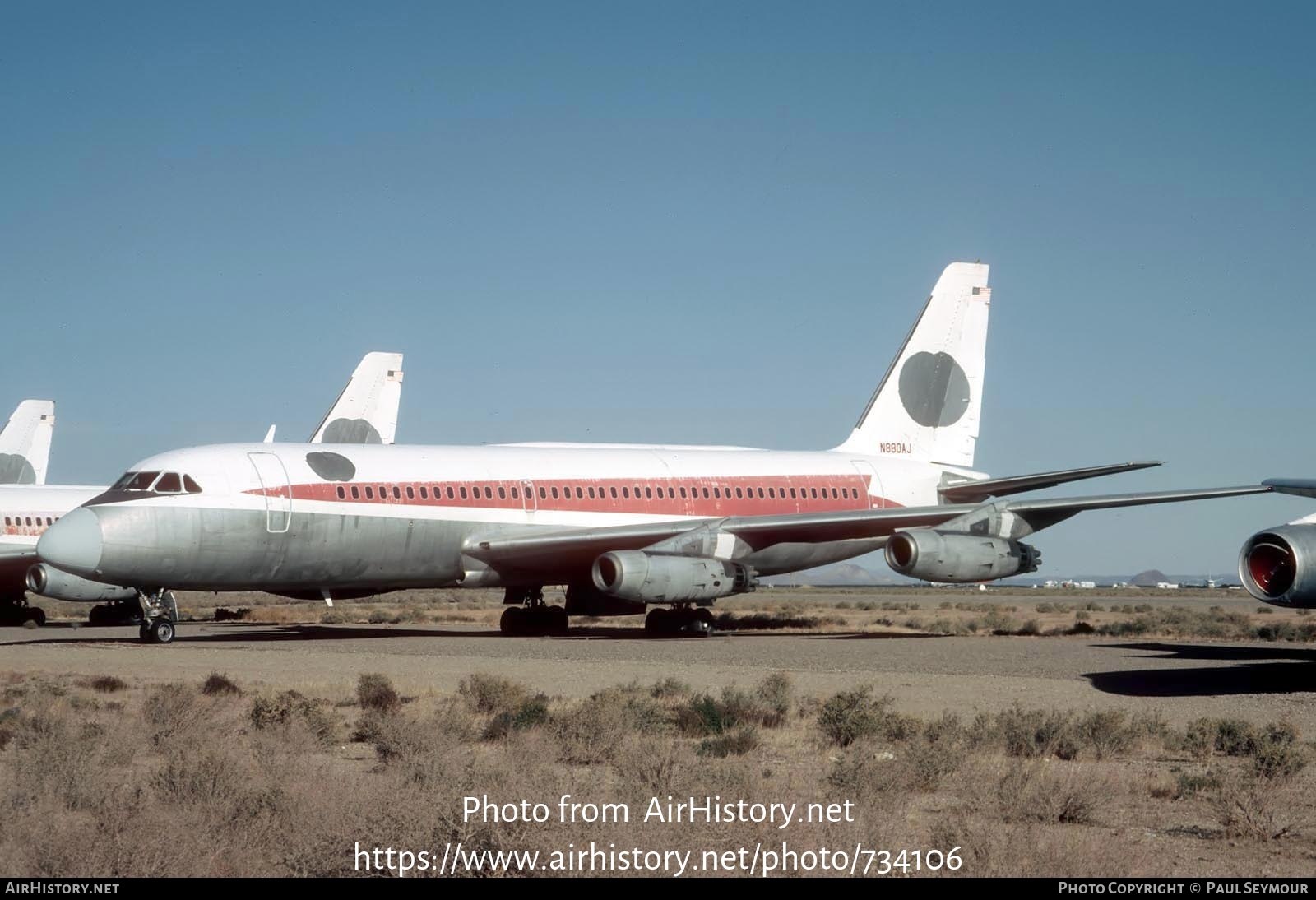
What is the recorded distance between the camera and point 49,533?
1009 inches

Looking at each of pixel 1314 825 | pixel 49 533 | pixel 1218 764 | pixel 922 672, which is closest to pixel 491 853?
pixel 1314 825

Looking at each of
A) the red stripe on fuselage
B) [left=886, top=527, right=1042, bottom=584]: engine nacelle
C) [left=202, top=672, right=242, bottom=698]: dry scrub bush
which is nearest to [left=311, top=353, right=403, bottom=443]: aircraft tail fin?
the red stripe on fuselage

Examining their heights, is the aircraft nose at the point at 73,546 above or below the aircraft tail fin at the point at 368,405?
below

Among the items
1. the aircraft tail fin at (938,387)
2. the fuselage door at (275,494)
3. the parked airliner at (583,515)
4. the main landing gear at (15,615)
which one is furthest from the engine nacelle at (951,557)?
the main landing gear at (15,615)

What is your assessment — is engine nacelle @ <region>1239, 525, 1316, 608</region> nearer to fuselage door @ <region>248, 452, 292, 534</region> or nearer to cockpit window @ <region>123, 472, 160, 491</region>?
fuselage door @ <region>248, 452, 292, 534</region>

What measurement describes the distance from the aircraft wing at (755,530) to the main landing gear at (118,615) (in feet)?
47.6

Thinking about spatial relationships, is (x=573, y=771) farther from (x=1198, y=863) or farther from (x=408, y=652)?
(x=408, y=652)

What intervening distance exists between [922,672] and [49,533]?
15.0m

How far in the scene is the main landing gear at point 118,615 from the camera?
131 ft

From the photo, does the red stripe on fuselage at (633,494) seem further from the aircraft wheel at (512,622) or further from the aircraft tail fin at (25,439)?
the aircraft tail fin at (25,439)

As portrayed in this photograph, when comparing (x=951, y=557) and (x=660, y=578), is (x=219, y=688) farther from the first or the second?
(x=951, y=557)

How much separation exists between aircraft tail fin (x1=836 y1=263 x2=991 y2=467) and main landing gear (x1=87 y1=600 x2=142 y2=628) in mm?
19380

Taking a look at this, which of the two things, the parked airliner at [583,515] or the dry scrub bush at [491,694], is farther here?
the parked airliner at [583,515]

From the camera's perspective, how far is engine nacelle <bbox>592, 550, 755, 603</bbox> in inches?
1118
